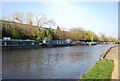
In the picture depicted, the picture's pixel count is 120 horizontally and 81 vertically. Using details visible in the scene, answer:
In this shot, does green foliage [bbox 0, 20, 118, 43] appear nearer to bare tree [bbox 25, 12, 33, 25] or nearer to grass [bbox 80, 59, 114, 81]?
bare tree [bbox 25, 12, 33, 25]

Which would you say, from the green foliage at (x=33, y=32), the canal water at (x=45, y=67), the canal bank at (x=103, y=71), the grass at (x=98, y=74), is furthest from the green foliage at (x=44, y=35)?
the grass at (x=98, y=74)

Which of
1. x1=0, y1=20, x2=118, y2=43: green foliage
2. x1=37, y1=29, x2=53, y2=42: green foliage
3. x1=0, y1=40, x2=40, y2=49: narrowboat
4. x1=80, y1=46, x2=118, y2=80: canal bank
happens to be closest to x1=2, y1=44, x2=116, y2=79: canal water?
x1=80, y1=46, x2=118, y2=80: canal bank

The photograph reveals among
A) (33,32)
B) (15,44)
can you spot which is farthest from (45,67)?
(33,32)

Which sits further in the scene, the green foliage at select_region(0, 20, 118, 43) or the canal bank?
the green foliage at select_region(0, 20, 118, 43)

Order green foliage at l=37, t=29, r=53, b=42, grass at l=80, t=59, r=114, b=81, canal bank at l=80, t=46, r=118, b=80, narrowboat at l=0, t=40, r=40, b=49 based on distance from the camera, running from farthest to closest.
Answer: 1. green foliage at l=37, t=29, r=53, b=42
2. narrowboat at l=0, t=40, r=40, b=49
3. canal bank at l=80, t=46, r=118, b=80
4. grass at l=80, t=59, r=114, b=81

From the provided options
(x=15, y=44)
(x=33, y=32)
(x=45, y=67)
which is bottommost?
(x=45, y=67)

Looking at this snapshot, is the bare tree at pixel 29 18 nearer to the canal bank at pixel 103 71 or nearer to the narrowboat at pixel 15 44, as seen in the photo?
the narrowboat at pixel 15 44

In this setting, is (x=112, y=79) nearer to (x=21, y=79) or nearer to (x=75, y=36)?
(x=21, y=79)

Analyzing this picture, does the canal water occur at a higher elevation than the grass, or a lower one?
lower

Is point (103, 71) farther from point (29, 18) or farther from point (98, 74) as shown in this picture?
point (29, 18)

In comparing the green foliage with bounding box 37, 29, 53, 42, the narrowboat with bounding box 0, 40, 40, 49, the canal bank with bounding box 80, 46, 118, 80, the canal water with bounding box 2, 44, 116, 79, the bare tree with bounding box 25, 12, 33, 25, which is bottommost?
the canal water with bounding box 2, 44, 116, 79

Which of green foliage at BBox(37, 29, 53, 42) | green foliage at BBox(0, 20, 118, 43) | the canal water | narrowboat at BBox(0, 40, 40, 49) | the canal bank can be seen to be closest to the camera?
the canal bank

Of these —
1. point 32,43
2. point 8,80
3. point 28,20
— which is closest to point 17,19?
point 28,20

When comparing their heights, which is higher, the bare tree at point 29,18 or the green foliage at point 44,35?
the bare tree at point 29,18
